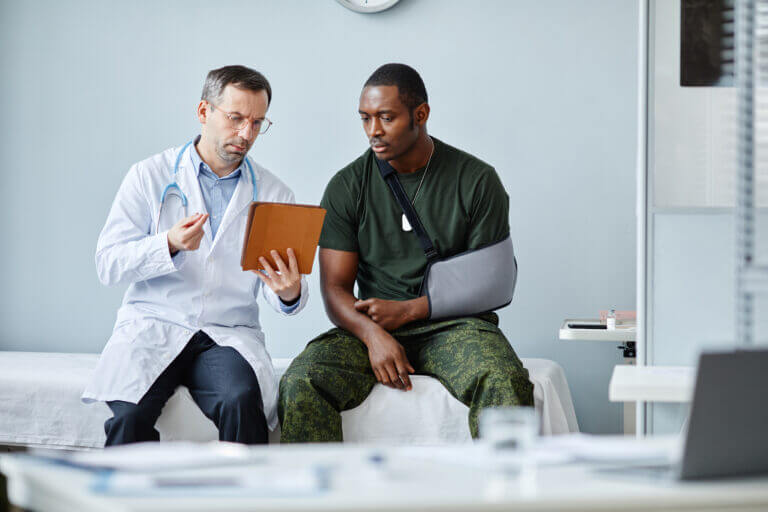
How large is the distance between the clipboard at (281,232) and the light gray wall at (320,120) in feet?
4.00

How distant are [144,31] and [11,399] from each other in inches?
71.7

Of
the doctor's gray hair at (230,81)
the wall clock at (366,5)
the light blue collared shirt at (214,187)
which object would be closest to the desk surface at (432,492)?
the light blue collared shirt at (214,187)

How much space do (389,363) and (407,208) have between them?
1.72ft

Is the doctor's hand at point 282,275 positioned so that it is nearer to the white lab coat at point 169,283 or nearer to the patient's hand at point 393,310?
the white lab coat at point 169,283

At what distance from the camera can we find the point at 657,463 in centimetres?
115

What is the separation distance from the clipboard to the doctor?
3 cm

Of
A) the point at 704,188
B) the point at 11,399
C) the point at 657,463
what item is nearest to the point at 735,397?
the point at 657,463

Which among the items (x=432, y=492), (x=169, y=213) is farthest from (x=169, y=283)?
(x=432, y=492)

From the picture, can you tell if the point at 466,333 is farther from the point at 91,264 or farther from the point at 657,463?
the point at 91,264

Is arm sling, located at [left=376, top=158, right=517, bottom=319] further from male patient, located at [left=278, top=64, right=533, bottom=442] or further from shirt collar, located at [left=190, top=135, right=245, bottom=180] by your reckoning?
shirt collar, located at [left=190, top=135, right=245, bottom=180]

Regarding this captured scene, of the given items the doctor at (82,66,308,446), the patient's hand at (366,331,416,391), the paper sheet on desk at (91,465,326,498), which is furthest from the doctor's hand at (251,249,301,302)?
the paper sheet on desk at (91,465,326,498)

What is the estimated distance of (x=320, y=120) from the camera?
3625mm

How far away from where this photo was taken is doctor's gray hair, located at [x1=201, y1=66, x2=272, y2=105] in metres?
2.62

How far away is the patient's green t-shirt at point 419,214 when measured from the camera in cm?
269
